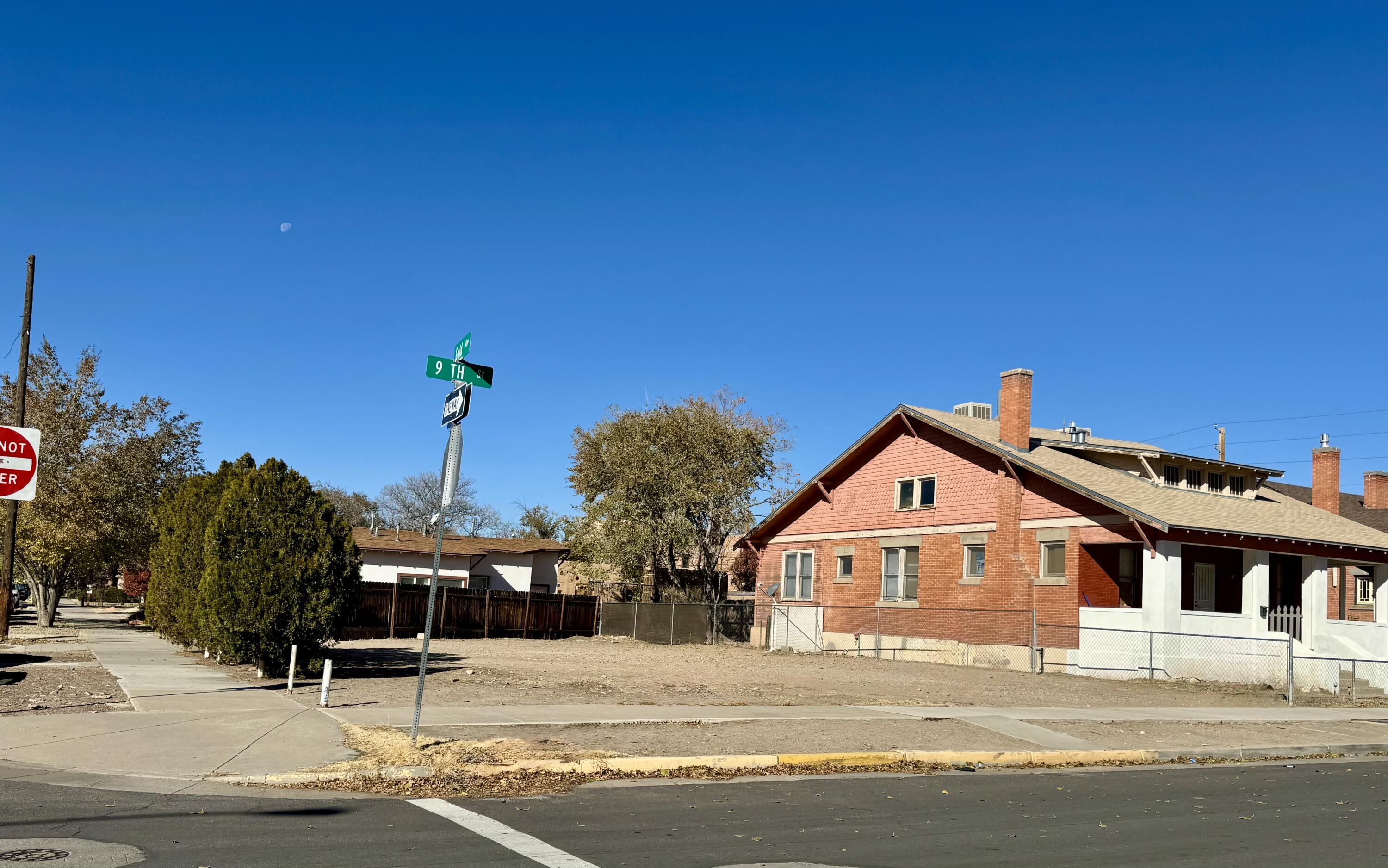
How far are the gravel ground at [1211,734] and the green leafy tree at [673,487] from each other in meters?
29.4

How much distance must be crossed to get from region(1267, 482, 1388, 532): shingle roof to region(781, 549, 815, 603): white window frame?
18.3 meters

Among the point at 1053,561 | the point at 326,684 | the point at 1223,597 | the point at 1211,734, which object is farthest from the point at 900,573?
the point at 326,684

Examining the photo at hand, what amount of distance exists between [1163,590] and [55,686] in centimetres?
2294

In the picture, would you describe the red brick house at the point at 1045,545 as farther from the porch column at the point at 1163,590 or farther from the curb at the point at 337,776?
the curb at the point at 337,776

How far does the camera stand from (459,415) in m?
11.2

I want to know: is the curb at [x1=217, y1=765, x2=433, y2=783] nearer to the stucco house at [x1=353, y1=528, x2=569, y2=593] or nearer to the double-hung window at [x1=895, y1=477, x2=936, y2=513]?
the double-hung window at [x1=895, y1=477, x2=936, y2=513]

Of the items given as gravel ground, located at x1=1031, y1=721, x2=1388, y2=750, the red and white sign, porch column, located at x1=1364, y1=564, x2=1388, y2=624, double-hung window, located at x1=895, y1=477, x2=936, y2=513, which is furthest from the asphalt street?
porch column, located at x1=1364, y1=564, x2=1388, y2=624

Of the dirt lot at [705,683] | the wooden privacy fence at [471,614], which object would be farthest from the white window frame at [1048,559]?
the wooden privacy fence at [471,614]

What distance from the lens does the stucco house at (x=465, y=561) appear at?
48.0 metres

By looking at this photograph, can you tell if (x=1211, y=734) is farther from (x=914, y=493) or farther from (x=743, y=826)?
(x=914, y=493)

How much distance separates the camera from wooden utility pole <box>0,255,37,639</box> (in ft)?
82.6

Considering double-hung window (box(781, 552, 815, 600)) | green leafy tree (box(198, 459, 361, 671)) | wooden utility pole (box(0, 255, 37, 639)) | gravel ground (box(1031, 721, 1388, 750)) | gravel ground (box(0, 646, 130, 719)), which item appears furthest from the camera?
double-hung window (box(781, 552, 815, 600))

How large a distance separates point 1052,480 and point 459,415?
21478 millimetres

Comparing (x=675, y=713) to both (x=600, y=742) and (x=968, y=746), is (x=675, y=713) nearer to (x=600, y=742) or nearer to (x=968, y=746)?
(x=600, y=742)
